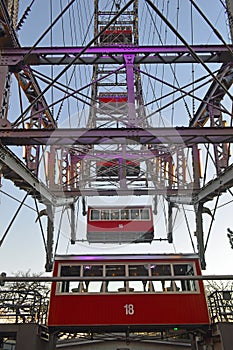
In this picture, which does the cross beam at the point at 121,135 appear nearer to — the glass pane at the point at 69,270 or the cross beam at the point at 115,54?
the cross beam at the point at 115,54

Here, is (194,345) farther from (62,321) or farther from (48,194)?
(48,194)

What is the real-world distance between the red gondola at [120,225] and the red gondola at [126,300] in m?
6.42

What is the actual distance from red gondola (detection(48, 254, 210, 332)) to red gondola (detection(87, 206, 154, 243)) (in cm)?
642

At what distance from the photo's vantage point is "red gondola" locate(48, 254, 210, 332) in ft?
33.1

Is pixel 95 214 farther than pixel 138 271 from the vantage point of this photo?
Yes

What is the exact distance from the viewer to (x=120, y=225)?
17.9 meters

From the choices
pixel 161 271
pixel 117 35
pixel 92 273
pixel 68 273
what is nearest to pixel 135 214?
pixel 161 271

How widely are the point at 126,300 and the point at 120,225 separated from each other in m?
7.63

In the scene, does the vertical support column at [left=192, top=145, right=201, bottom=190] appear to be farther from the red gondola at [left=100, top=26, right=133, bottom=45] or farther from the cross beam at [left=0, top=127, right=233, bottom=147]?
the red gondola at [left=100, top=26, right=133, bottom=45]

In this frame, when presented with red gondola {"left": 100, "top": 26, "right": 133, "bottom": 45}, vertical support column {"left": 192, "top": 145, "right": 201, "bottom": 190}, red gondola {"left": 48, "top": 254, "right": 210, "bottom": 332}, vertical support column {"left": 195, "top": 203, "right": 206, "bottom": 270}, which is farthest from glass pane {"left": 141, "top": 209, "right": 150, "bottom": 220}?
red gondola {"left": 100, "top": 26, "right": 133, "bottom": 45}

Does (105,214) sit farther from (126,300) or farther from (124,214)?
(126,300)

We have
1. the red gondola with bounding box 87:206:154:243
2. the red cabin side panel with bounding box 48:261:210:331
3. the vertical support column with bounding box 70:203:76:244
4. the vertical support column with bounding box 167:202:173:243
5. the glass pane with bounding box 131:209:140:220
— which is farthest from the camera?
the glass pane with bounding box 131:209:140:220

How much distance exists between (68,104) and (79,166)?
3.10m

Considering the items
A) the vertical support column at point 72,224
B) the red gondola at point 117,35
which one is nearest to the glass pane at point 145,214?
the vertical support column at point 72,224
